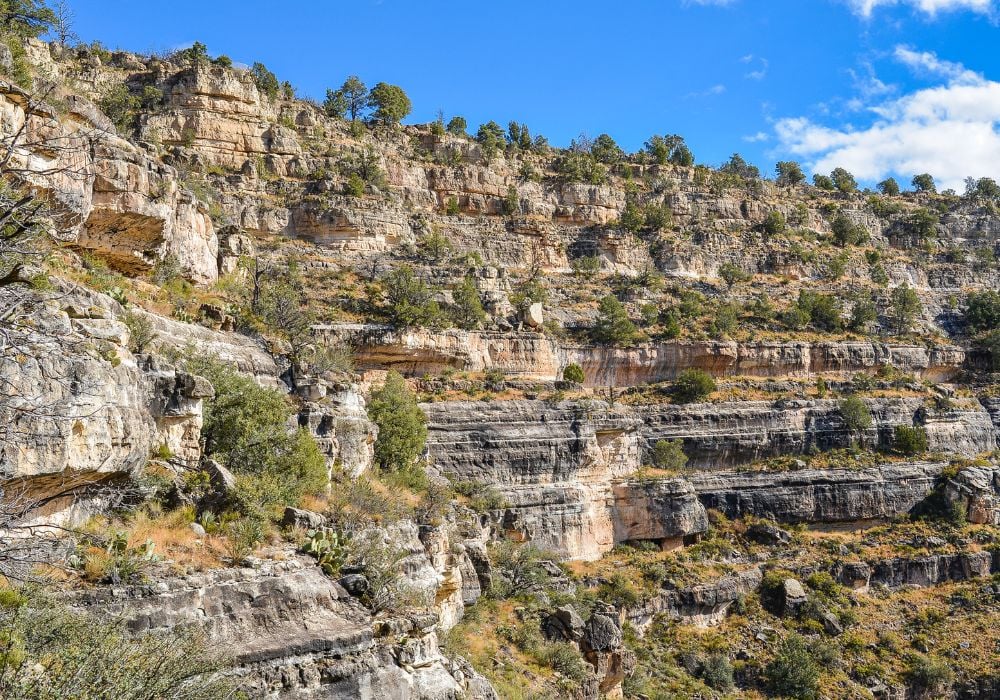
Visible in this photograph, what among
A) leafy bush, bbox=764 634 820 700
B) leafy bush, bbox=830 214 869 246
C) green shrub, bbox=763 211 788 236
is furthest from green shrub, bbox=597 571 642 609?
leafy bush, bbox=830 214 869 246

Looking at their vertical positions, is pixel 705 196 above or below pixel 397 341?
above

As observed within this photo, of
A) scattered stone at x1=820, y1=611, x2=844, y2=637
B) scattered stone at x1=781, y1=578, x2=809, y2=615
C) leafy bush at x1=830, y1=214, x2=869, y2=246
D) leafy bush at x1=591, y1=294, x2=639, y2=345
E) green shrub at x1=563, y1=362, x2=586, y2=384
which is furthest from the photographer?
leafy bush at x1=830, y1=214, x2=869, y2=246

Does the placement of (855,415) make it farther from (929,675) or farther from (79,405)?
(79,405)

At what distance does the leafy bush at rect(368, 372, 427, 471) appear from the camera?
84.1 feet

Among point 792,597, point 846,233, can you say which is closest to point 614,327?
point 792,597

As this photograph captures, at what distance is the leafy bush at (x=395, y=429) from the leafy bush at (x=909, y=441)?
3179cm

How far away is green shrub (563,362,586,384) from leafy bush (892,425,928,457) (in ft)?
67.4

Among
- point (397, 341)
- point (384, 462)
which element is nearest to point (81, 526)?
point (384, 462)

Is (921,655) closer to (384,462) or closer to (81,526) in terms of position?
(384,462)

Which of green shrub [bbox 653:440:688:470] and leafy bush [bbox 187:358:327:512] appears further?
green shrub [bbox 653:440:688:470]

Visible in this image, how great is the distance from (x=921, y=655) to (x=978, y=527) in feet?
40.9

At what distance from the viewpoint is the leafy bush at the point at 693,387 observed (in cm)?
4278

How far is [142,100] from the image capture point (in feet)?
163

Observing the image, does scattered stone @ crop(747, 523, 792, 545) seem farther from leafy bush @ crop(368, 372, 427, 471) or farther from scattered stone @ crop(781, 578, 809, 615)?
leafy bush @ crop(368, 372, 427, 471)
